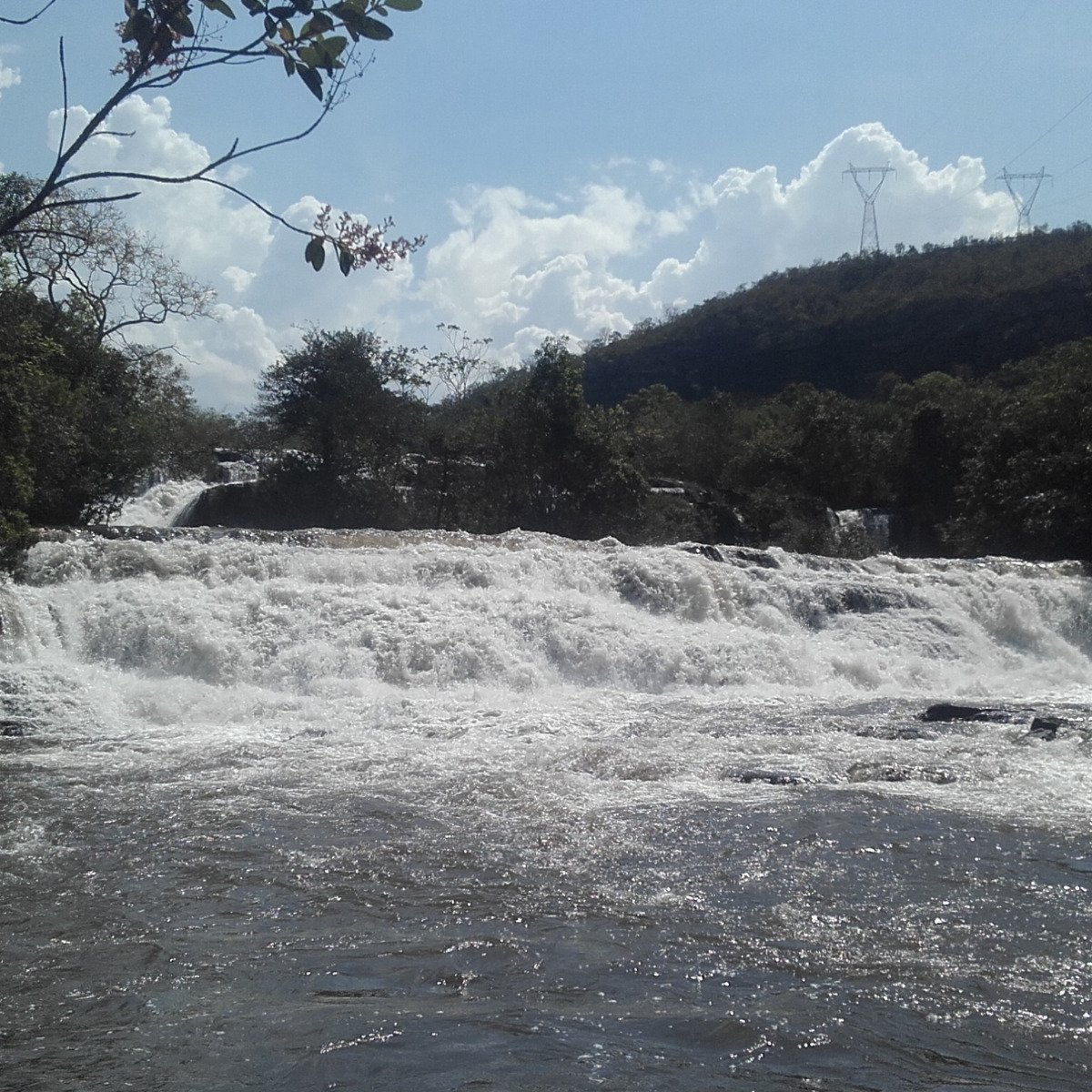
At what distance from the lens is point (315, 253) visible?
2270 mm

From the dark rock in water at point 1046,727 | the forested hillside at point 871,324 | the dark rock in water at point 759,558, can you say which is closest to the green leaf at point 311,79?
the dark rock in water at point 1046,727

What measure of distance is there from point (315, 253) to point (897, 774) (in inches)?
202

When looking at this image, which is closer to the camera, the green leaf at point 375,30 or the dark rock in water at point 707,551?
the green leaf at point 375,30

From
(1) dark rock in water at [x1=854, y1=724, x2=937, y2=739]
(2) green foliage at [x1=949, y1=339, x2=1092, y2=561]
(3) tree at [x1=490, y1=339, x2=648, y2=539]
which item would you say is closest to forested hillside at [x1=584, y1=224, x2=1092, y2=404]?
(2) green foliage at [x1=949, y1=339, x2=1092, y2=561]

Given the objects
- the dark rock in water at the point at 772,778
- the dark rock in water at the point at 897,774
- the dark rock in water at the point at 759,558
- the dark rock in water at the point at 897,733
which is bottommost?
the dark rock in water at the point at 897,733

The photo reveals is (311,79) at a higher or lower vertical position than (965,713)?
higher

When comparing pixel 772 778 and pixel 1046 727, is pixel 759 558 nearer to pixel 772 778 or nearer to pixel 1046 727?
pixel 1046 727

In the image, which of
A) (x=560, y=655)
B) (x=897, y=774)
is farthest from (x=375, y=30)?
(x=560, y=655)

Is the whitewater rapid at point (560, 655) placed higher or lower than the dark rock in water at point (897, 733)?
higher

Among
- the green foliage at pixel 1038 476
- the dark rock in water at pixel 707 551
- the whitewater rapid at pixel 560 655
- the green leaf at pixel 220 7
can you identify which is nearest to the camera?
the green leaf at pixel 220 7

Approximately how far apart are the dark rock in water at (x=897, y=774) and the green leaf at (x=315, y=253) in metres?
4.87

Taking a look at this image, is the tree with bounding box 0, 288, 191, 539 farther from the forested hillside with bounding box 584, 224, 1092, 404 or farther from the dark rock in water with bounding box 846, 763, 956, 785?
the forested hillside with bounding box 584, 224, 1092, 404

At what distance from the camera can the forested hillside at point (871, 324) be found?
158 feet

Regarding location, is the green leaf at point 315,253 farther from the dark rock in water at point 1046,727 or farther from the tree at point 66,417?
the tree at point 66,417
